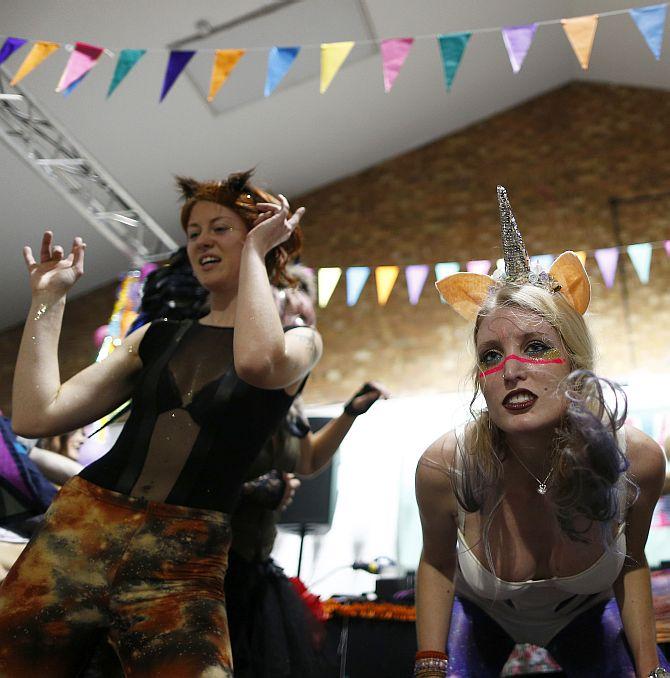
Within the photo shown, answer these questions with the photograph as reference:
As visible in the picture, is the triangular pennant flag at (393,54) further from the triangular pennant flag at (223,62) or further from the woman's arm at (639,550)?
the woman's arm at (639,550)

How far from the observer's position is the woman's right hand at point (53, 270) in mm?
Result: 1831

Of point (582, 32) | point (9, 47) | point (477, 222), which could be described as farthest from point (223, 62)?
point (477, 222)

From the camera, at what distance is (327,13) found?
16.4 ft

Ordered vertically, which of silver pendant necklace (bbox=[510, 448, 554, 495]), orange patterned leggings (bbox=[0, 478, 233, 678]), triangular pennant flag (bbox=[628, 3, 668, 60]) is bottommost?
orange patterned leggings (bbox=[0, 478, 233, 678])

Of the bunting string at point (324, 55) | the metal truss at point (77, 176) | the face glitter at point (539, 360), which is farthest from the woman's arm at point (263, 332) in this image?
the metal truss at point (77, 176)

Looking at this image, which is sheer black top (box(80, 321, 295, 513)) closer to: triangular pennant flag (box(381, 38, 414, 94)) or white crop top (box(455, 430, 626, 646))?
white crop top (box(455, 430, 626, 646))

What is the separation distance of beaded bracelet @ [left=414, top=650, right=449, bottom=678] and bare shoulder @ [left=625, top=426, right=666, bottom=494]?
0.52 meters

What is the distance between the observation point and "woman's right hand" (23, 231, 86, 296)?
6.01ft

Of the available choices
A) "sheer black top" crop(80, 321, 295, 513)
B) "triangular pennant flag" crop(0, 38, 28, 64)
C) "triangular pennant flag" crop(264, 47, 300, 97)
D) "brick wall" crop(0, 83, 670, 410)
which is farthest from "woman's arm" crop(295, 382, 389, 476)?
"brick wall" crop(0, 83, 670, 410)

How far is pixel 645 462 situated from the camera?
1.67 metres

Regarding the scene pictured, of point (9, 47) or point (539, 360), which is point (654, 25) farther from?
point (9, 47)

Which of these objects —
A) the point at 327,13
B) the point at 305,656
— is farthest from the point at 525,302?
the point at 327,13

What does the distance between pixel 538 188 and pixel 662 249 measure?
1.12 metres

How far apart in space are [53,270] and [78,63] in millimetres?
2180
